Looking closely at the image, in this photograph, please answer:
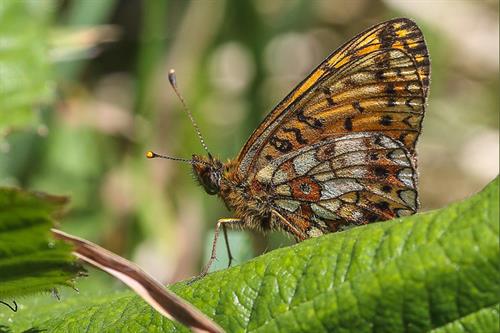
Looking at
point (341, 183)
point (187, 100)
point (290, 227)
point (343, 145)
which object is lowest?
point (290, 227)

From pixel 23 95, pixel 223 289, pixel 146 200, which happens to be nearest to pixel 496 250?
pixel 223 289

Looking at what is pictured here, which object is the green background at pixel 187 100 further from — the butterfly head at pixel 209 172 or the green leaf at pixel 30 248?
the green leaf at pixel 30 248

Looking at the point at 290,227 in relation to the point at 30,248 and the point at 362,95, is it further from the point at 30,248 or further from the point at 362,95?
the point at 30,248

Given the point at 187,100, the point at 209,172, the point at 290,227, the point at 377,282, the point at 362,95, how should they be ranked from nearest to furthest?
the point at 377,282 < the point at 290,227 < the point at 362,95 < the point at 209,172 < the point at 187,100

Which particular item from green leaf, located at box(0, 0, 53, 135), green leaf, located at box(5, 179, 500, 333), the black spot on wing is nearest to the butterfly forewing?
the black spot on wing

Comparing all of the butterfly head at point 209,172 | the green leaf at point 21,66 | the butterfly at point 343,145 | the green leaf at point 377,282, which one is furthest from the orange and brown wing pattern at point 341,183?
the green leaf at point 377,282

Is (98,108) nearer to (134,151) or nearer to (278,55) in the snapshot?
(134,151)

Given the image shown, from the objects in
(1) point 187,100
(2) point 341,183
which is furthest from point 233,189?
(1) point 187,100

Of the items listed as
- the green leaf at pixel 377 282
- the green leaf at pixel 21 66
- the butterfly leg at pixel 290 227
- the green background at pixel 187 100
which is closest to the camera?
the green leaf at pixel 377 282
